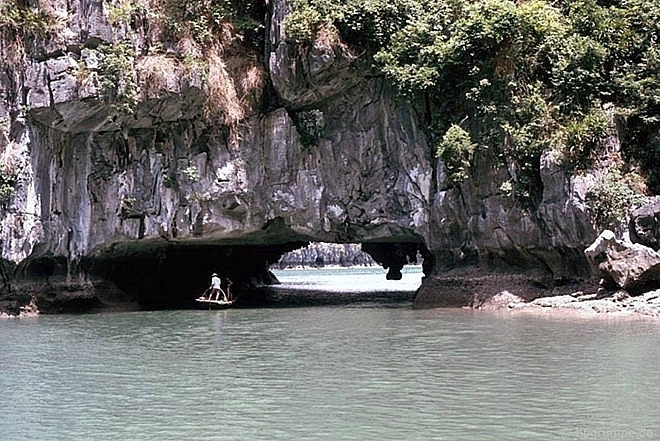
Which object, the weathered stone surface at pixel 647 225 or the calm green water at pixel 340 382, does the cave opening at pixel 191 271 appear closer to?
the calm green water at pixel 340 382

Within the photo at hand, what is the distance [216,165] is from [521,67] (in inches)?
327

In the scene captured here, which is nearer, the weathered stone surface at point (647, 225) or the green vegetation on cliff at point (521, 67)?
the weathered stone surface at point (647, 225)

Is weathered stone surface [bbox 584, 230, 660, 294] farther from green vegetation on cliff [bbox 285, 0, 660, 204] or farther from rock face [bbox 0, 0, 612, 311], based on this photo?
rock face [bbox 0, 0, 612, 311]

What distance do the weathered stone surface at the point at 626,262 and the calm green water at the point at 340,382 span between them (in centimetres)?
179

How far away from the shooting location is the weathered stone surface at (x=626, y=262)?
1802 cm

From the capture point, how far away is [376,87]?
22.6 metres

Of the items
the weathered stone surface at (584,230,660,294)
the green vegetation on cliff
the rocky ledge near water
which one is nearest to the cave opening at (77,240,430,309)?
the rocky ledge near water

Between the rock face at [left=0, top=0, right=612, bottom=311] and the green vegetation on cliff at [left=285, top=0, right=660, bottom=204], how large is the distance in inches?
29.2

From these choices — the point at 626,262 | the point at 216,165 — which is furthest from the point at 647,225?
the point at 216,165

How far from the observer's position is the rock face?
21.3 metres

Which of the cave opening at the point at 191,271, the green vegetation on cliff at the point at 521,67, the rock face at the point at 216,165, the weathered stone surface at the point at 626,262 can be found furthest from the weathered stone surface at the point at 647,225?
the cave opening at the point at 191,271

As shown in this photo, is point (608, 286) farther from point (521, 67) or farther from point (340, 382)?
point (340, 382)

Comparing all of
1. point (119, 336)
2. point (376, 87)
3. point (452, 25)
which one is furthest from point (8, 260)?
point (452, 25)

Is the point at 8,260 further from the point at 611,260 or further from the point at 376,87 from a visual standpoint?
the point at 611,260
